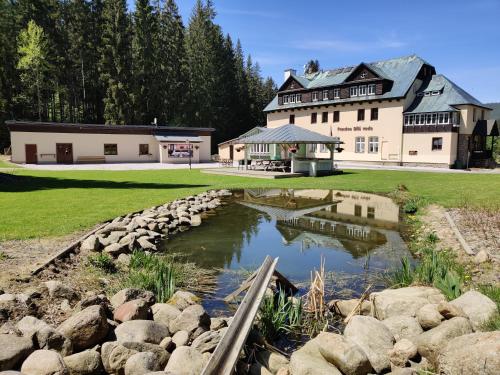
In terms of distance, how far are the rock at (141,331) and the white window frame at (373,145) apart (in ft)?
132

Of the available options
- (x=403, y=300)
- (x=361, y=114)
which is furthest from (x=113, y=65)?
(x=403, y=300)

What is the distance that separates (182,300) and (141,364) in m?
1.92

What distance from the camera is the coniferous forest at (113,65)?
4891 cm

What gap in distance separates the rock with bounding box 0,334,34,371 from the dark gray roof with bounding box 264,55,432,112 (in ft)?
133

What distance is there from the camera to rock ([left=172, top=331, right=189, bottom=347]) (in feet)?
15.4

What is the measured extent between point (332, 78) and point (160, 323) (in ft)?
149

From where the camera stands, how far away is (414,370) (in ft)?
13.2

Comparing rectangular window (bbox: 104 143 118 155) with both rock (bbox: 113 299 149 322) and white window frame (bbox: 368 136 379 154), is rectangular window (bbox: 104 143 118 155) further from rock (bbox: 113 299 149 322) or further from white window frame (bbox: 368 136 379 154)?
rock (bbox: 113 299 149 322)

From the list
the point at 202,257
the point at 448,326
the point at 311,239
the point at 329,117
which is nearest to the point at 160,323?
the point at 448,326

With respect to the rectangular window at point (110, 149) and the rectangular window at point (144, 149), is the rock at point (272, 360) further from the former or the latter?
the rectangular window at point (144, 149)

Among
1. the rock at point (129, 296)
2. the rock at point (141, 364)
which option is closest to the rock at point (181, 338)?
the rock at point (141, 364)

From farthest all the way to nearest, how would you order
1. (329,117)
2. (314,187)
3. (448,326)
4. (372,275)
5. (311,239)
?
1. (329,117)
2. (314,187)
3. (311,239)
4. (372,275)
5. (448,326)

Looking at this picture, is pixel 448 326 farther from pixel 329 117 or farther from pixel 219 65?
pixel 219 65

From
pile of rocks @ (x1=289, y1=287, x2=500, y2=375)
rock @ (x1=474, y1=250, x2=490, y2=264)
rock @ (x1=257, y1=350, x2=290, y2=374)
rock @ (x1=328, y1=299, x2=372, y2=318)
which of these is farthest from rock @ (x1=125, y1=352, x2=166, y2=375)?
rock @ (x1=474, y1=250, x2=490, y2=264)
